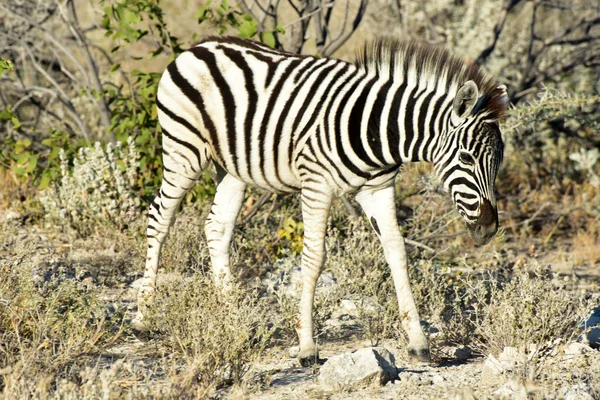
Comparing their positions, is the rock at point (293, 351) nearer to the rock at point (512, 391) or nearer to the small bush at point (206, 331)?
the small bush at point (206, 331)

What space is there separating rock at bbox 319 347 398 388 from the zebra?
455mm

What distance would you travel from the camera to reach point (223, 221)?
6.06 m

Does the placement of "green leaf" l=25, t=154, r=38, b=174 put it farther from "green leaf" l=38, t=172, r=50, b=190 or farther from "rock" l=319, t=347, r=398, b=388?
"rock" l=319, t=347, r=398, b=388

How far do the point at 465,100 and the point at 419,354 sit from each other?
164 centimetres

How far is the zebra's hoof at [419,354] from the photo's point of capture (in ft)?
17.1

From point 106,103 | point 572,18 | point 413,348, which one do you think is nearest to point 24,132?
point 106,103

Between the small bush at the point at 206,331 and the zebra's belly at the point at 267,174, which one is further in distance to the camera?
the zebra's belly at the point at 267,174

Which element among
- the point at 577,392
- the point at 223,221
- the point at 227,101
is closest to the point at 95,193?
the point at 223,221

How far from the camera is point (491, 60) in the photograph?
11164 millimetres

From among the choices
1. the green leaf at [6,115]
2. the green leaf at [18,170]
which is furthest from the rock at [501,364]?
the green leaf at [6,115]

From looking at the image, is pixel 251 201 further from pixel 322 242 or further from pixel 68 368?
pixel 68 368

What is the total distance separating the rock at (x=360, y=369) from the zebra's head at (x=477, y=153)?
1002mm

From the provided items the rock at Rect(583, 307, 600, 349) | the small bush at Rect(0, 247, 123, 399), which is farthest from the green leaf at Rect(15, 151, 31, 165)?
the rock at Rect(583, 307, 600, 349)

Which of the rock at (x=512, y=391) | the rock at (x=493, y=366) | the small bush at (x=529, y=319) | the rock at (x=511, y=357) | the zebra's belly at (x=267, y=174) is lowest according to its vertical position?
the rock at (x=512, y=391)
